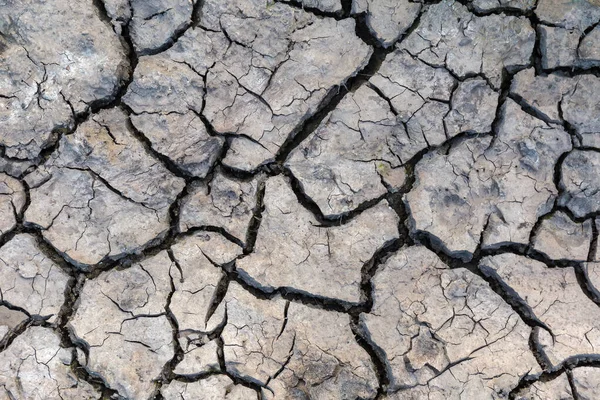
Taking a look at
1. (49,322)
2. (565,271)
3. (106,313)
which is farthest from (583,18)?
(49,322)

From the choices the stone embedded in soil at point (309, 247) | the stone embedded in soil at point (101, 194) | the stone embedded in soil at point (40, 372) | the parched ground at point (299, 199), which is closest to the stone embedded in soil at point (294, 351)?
the parched ground at point (299, 199)

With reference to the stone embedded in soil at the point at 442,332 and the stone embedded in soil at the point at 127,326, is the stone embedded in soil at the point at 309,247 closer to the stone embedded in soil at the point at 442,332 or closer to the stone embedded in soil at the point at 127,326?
the stone embedded in soil at the point at 442,332

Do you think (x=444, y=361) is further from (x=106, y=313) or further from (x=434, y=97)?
(x=106, y=313)

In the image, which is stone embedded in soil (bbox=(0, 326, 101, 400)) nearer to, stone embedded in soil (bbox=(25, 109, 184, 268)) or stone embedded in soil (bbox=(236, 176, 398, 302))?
stone embedded in soil (bbox=(25, 109, 184, 268))

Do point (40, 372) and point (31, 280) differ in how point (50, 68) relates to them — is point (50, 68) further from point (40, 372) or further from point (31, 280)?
point (40, 372)

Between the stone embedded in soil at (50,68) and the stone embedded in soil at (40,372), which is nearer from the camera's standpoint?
the stone embedded in soil at (40,372)

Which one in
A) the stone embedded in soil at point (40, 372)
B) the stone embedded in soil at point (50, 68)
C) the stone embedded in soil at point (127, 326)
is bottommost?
the stone embedded in soil at point (40, 372)
